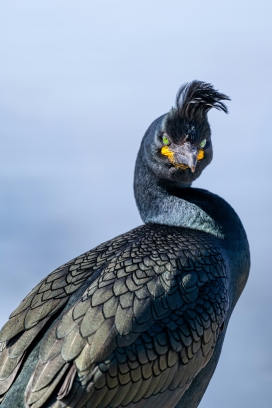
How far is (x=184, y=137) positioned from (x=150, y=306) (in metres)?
1.62

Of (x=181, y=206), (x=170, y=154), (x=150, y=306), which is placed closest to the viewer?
(x=150, y=306)

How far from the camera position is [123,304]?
6.07 metres

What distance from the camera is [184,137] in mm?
7082

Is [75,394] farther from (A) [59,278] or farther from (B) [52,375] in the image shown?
(A) [59,278]

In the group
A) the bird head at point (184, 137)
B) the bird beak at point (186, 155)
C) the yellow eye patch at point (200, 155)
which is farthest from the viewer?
the yellow eye patch at point (200, 155)

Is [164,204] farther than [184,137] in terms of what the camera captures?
Yes

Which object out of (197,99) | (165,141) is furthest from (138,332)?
(197,99)

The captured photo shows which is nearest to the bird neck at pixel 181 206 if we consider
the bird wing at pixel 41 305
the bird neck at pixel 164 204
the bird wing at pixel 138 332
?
the bird neck at pixel 164 204

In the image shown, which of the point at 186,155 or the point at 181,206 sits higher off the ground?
the point at 186,155

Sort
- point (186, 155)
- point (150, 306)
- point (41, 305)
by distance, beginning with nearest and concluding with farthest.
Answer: point (150, 306), point (41, 305), point (186, 155)

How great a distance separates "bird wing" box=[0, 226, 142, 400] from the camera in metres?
6.12

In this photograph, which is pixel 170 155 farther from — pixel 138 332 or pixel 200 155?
pixel 138 332

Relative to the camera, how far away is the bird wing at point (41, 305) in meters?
6.12

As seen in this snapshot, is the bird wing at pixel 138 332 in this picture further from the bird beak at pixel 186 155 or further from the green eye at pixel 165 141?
the green eye at pixel 165 141
